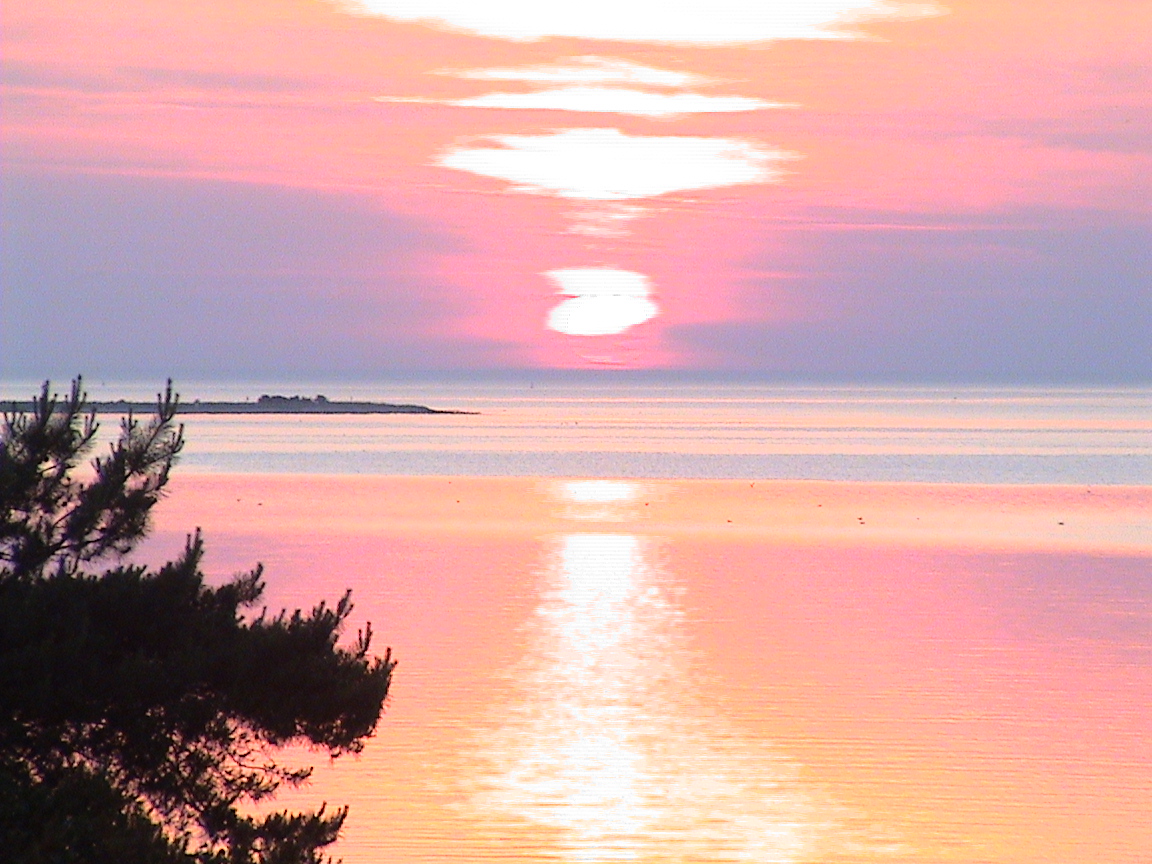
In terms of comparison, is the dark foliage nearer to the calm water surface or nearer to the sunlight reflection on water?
the calm water surface

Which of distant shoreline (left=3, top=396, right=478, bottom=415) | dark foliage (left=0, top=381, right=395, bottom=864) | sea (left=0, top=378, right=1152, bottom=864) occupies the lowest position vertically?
distant shoreline (left=3, top=396, right=478, bottom=415)

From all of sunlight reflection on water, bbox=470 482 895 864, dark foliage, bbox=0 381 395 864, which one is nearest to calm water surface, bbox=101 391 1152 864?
sunlight reflection on water, bbox=470 482 895 864

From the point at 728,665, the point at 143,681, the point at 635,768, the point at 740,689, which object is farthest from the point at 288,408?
the point at 143,681

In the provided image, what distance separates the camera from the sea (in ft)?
42.7

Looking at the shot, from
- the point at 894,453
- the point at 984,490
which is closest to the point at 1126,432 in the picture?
the point at 894,453

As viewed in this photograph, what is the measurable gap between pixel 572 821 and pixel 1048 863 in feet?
11.6

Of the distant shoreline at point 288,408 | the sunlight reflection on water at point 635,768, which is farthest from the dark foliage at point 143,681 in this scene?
the distant shoreline at point 288,408

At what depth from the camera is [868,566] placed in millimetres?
28391

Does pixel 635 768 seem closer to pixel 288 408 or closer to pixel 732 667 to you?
pixel 732 667

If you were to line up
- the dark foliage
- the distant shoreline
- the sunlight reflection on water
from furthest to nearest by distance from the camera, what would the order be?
the distant shoreline, the sunlight reflection on water, the dark foliage

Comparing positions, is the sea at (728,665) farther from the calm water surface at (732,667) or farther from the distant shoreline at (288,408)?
the distant shoreline at (288,408)

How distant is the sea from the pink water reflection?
5 centimetres

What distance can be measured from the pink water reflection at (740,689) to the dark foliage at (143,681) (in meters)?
2.86

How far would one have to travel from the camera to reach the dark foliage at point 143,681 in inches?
358
